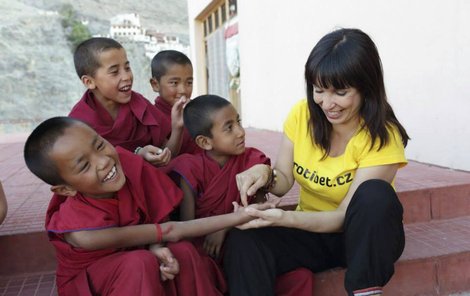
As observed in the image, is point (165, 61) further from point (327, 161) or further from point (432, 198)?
point (432, 198)

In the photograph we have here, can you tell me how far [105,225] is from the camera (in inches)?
56.2

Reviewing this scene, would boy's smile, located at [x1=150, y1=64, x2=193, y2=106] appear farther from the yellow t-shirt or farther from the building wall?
the building wall

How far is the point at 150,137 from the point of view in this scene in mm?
2168

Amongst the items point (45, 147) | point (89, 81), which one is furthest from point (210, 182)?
point (89, 81)

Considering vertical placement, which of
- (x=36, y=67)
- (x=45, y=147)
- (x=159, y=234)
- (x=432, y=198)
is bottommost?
(x=432, y=198)

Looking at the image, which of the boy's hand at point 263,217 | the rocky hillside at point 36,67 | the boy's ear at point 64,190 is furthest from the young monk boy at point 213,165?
the rocky hillside at point 36,67

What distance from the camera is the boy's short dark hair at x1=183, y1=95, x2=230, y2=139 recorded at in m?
1.83

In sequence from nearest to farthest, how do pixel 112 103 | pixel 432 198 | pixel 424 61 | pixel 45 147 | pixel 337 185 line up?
pixel 45 147
pixel 337 185
pixel 112 103
pixel 432 198
pixel 424 61

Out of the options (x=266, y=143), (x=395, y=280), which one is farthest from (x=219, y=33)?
(x=395, y=280)

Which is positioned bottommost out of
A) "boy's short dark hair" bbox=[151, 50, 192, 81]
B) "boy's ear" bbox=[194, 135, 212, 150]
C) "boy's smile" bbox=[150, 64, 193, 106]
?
"boy's ear" bbox=[194, 135, 212, 150]

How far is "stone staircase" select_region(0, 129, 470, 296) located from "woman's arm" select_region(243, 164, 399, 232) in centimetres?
33

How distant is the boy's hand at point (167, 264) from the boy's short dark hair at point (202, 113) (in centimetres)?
57

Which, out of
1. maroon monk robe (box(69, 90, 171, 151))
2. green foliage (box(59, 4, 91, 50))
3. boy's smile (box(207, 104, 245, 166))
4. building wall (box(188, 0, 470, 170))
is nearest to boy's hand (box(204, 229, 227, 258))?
boy's smile (box(207, 104, 245, 166))

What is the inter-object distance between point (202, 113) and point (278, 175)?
432mm
